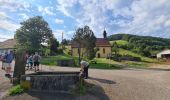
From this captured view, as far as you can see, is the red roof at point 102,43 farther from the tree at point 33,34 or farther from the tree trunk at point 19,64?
the tree trunk at point 19,64

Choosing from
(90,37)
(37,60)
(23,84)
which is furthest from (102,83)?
(90,37)

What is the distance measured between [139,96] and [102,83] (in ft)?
9.60

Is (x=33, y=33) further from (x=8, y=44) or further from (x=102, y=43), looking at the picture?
(x=102, y=43)

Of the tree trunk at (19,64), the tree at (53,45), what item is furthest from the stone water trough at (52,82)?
the tree at (53,45)

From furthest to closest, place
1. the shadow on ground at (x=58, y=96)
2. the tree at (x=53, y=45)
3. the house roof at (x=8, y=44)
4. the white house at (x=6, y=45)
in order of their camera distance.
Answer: the house roof at (x=8, y=44)
the white house at (x=6, y=45)
the tree at (x=53, y=45)
the shadow on ground at (x=58, y=96)

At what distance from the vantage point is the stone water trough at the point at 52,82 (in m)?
12.9

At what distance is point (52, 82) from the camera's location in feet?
43.3

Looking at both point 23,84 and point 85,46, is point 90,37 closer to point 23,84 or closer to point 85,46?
point 85,46

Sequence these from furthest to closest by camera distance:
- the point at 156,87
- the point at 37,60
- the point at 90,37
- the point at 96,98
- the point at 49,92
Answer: the point at 90,37 → the point at 37,60 → the point at 156,87 → the point at 49,92 → the point at 96,98

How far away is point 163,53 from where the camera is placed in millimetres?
96125

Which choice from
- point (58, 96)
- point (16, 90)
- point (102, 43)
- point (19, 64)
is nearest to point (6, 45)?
point (102, 43)

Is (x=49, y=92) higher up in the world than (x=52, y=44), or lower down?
lower down

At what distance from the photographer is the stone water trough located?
507 inches

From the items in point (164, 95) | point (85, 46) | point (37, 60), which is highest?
point (85, 46)
